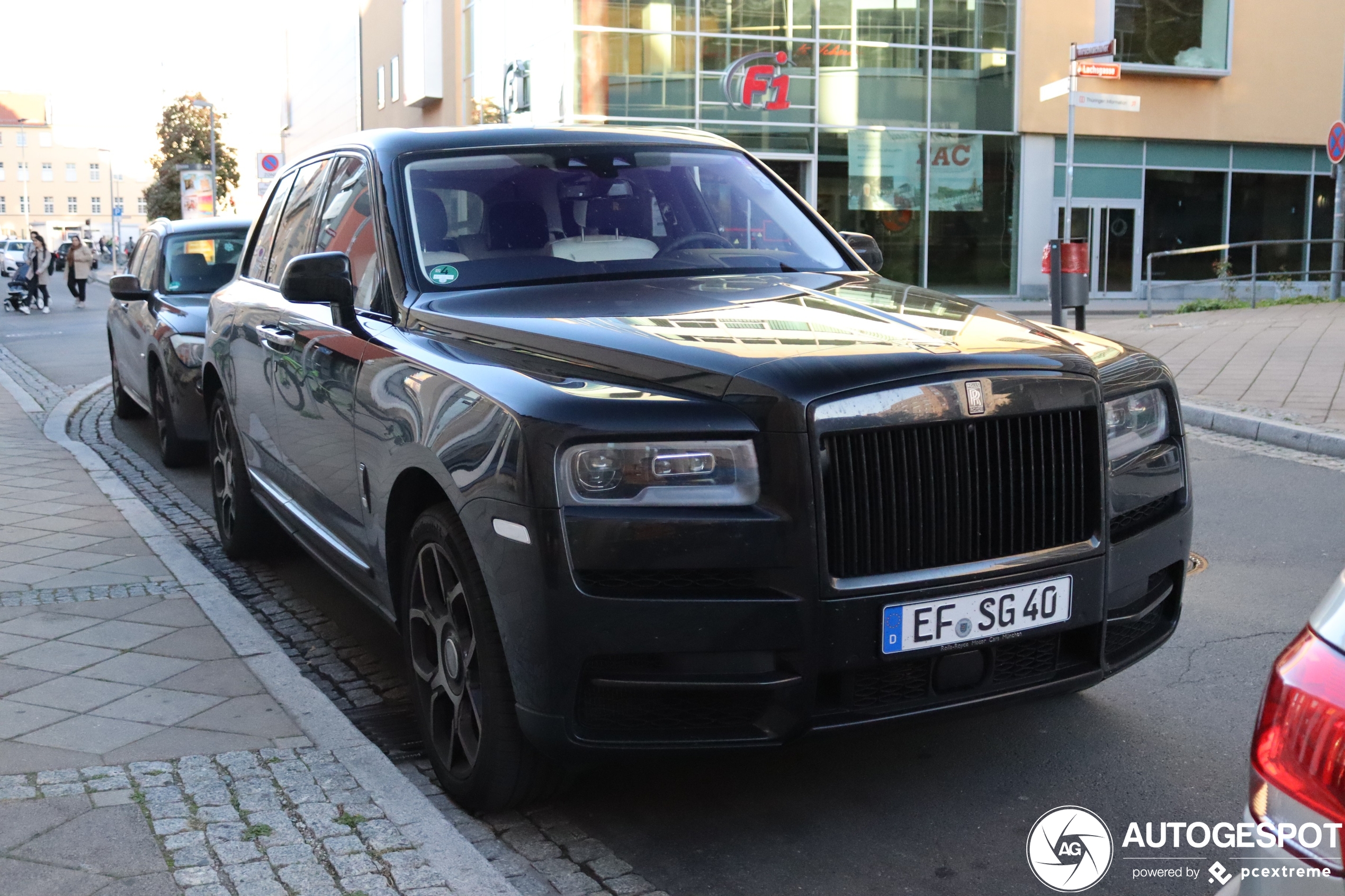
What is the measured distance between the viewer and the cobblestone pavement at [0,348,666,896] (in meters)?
3.26

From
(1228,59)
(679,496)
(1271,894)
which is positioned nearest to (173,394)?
(679,496)

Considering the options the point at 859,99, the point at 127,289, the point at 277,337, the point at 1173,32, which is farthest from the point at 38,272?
the point at 277,337

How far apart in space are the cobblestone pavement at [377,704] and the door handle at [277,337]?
3.66 feet

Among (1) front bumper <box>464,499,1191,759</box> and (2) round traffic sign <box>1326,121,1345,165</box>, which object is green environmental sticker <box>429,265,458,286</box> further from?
(2) round traffic sign <box>1326,121,1345,165</box>

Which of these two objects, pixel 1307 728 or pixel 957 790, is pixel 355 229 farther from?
pixel 1307 728

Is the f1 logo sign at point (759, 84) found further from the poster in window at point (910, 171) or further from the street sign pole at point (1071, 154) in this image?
the street sign pole at point (1071, 154)

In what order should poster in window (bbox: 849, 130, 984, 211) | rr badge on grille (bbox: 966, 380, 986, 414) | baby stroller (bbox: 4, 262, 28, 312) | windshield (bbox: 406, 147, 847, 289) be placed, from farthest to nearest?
1. baby stroller (bbox: 4, 262, 28, 312)
2. poster in window (bbox: 849, 130, 984, 211)
3. windshield (bbox: 406, 147, 847, 289)
4. rr badge on grille (bbox: 966, 380, 986, 414)

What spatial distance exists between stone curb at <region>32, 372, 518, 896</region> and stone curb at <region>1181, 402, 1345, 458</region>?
581 cm

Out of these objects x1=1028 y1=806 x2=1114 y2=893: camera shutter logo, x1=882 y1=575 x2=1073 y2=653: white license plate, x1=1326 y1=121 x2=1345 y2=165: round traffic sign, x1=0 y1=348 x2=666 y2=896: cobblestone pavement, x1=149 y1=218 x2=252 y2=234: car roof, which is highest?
x1=1326 y1=121 x2=1345 y2=165: round traffic sign

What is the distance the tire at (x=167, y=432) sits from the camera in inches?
360

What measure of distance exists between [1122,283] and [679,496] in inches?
1163

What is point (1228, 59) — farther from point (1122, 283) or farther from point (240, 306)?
point (240, 306)

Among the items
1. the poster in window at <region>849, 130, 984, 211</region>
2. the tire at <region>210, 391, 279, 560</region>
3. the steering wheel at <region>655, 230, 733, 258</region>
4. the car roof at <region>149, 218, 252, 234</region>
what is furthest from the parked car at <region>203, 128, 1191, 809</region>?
the poster in window at <region>849, 130, 984, 211</region>

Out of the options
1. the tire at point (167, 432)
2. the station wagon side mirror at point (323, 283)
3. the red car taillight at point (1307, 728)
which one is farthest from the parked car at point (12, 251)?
the red car taillight at point (1307, 728)
